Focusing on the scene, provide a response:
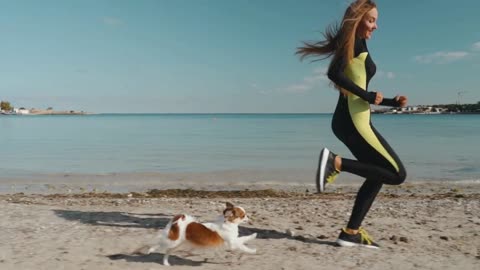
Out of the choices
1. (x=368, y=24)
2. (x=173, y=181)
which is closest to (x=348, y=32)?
(x=368, y=24)

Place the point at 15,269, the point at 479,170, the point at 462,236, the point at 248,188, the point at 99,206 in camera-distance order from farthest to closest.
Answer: the point at 479,170 → the point at 248,188 → the point at 99,206 → the point at 462,236 → the point at 15,269

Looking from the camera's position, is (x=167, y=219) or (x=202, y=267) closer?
(x=202, y=267)

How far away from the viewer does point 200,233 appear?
4188mm

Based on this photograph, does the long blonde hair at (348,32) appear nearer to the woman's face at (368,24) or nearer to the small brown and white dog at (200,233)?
the woman's face at (368,24)

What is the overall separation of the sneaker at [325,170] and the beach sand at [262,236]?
0.72 m

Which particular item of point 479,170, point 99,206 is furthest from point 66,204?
point 479,170

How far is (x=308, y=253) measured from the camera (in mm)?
4750

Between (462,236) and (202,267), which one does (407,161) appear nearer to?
(462,236)

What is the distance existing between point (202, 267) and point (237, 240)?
1.25ft

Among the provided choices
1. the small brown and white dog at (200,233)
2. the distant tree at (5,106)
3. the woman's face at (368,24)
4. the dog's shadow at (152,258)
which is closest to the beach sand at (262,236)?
the dog's shadow at (152,258)

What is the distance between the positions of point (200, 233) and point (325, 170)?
49.2 inches

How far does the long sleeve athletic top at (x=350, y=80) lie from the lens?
450 cm

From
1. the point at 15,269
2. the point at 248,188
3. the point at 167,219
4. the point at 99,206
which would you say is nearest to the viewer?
the point at 15,269

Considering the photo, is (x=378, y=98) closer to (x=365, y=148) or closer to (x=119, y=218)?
(x=365, y=148)
